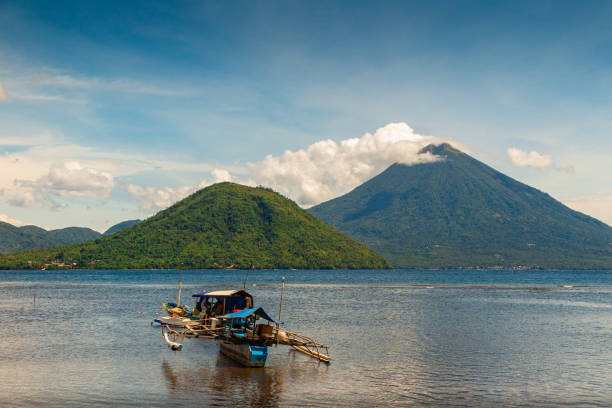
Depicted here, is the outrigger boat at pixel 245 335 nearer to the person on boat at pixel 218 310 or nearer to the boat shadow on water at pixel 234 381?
the person on boat at pixel 218 310

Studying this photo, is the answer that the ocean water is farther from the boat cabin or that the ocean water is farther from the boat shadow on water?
the boat cabin

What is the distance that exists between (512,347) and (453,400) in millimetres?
15902

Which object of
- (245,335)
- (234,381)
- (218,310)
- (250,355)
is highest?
(218,310)

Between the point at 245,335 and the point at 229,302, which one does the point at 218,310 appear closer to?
the point at 229,302

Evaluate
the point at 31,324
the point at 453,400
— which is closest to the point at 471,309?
the point at 453,400

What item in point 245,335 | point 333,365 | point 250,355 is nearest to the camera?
point 250,355

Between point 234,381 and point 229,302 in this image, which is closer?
point 234,381

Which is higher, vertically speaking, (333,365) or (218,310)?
(218,310)

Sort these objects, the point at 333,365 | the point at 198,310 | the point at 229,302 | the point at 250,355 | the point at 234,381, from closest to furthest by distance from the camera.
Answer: the point at 234,381 → the point at 250,355 → the point at 333,365 → the point at 229,302 → the point at 198,310

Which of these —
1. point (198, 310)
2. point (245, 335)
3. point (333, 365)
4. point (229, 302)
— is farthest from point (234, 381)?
point (198, 310)

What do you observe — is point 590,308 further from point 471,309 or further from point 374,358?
point 374,358

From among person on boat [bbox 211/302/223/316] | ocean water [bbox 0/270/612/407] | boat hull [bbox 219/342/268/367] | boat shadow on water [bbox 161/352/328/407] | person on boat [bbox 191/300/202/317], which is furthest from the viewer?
person on boat [bbox 191/300/202/317]

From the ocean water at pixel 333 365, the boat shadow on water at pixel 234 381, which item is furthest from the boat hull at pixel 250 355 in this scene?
the ocean water at pixel 333 365

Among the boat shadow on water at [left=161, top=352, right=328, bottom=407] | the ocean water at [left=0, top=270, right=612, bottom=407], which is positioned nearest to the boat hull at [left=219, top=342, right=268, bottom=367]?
the boat shadow on water at [left=161, top=352, right=328, bottom=407]
